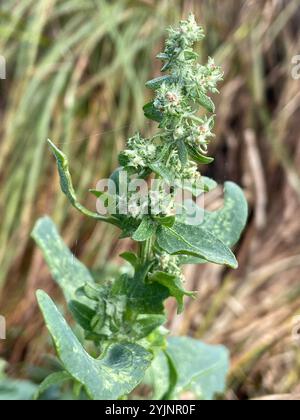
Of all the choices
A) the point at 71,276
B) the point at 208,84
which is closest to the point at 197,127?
the point at 208,84

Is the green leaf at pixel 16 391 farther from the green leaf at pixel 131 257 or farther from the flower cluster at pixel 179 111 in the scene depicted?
the flower cluster at pixel 179 111

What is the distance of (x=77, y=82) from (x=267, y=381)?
0.90 metres

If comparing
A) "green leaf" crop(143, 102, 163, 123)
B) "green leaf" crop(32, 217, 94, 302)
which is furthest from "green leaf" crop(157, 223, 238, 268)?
"green leaf" crop(32, 217, 94, 302)

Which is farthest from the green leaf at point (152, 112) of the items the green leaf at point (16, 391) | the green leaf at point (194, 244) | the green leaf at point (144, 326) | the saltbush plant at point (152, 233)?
the green leaf at point (16, 391)

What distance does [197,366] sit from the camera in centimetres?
95

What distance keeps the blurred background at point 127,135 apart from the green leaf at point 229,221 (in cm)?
84

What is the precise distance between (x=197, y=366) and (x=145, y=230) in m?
0.39

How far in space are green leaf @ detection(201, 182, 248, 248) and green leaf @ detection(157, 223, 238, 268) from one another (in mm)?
132

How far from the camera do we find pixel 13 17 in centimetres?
173

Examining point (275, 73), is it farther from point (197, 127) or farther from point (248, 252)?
point (197, 127)

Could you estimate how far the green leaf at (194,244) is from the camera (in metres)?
0.59

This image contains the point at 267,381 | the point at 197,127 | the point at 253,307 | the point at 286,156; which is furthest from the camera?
the point at 286,156

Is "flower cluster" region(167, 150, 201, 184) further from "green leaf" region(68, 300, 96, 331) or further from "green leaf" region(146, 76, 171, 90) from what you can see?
"green leaf" region(68, 300, 96, 331)
